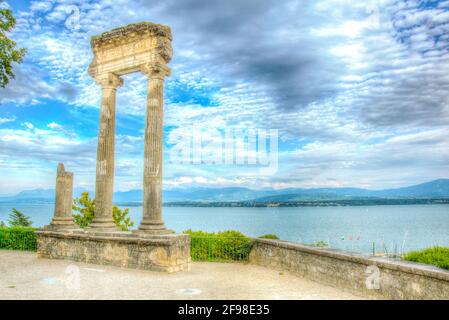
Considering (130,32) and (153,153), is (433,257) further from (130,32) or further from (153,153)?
(130,32)

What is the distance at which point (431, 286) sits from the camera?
7504 mm

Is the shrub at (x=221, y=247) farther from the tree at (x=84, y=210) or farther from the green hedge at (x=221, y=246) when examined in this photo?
the tree at (x=84, y=210)

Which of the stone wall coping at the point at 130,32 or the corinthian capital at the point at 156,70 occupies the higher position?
the stone wall coping at the point at 130,32

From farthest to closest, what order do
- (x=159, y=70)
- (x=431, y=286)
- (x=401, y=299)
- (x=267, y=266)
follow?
(x=267, y=266) → (x=159, y=70) → (x=401, y=299) → (x=431, y=286)

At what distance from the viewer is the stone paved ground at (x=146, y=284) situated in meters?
9.18

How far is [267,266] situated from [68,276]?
6.96 meters

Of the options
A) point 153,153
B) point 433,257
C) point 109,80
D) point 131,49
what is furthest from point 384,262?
point 109,80

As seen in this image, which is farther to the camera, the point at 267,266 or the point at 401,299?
the point at 267,266

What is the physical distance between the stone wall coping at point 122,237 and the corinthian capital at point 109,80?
18.9 feet

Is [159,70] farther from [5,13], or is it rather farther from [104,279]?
[104,279]

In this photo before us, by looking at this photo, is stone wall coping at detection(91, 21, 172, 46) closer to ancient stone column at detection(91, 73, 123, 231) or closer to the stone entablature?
the stone entablature

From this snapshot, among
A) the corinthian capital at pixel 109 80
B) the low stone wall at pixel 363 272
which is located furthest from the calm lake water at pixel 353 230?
A: the corinthian capital at pixel 109 80

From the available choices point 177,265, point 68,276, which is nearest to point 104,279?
point 68,276

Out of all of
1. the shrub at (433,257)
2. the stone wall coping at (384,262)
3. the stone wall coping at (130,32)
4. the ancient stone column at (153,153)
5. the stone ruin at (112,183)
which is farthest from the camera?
the stone wall coping at (130,32)
